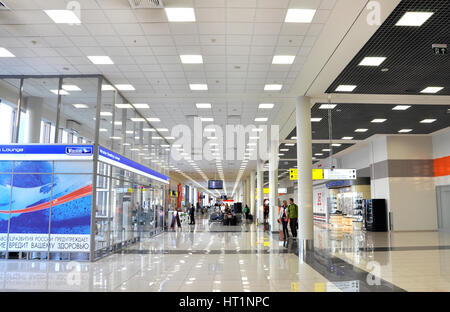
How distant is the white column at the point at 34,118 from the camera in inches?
415

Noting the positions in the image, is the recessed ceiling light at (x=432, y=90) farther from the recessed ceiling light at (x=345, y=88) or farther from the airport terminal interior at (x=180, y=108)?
the recessed ceiling light at (x=345, y=88)

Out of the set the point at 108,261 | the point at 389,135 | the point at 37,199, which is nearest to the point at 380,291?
the point at 108,261

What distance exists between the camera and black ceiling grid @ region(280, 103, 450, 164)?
1288 centimetres

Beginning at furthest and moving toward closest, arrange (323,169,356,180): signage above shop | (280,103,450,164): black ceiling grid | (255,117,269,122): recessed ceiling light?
(255,117,269,122): recessed ceiling light, (280,103,450,164): black ceiling grid, (323,169,356,180): signage above shop

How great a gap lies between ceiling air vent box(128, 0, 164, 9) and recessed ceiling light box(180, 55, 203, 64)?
2.36 meters

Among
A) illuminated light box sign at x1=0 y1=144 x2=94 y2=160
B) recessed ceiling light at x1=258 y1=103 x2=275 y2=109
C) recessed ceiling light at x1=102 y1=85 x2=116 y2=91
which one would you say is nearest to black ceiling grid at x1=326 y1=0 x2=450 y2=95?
recessed ceiling light at x1=258 y1=103 x2=275 y2=109

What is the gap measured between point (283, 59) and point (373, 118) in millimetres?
7095

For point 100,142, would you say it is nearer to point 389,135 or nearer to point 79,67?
point 79,67

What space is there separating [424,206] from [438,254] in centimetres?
925

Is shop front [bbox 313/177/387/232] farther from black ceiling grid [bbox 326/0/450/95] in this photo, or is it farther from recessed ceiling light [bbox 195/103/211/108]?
recessed ceiling light [bbox 195/103/211/108]

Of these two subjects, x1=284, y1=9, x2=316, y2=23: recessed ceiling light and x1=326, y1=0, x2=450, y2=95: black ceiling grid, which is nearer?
x1=326, y1=0, x2=450, y2=95: black ceiling grid

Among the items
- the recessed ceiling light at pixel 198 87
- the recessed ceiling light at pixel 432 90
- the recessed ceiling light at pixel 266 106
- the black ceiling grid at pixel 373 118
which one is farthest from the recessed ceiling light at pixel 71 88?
the recessed ceiling light at pixel 432 90

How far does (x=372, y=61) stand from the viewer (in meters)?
8.49

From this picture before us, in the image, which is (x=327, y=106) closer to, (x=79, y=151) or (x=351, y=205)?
(x=79, y=151)
